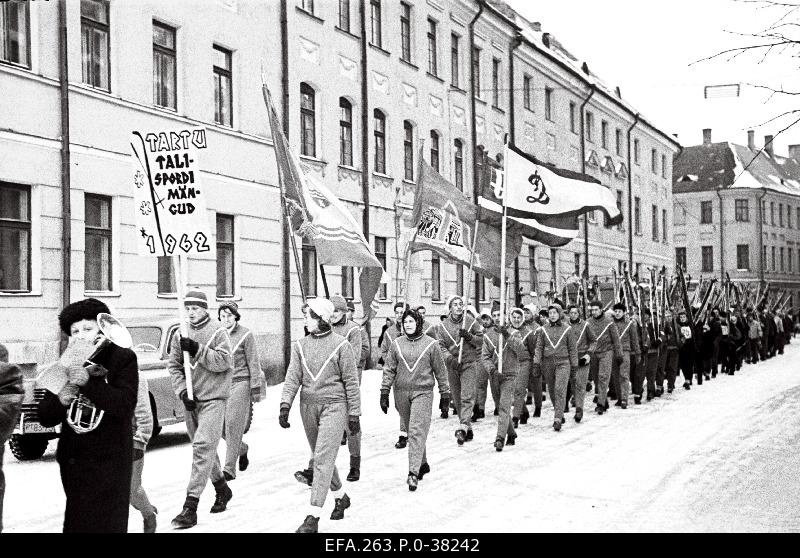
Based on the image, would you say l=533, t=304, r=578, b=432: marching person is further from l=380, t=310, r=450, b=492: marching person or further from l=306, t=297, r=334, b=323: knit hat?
l=306, t=297, r=334, b=323: knit hat

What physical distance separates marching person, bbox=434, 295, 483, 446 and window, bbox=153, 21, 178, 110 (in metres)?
7.04

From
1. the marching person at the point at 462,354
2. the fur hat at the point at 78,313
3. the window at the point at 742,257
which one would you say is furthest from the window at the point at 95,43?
the window at the point at 742,257

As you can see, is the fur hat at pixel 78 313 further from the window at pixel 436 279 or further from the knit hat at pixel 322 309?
the window at pixel 436 279

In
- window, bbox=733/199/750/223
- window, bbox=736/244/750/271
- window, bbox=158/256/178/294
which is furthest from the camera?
window, bbox=733/199/750/223

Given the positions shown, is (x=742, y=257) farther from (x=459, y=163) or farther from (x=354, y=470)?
(x=354, y=470)

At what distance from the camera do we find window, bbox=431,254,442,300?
95.0ft

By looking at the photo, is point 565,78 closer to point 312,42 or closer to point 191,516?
point 312,42

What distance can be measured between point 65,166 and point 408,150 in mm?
13627

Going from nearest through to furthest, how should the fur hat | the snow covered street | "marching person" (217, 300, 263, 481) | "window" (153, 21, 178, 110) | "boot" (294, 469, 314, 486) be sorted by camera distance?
1. the fur hat
2. the snow covered street
3. "boot" (294, 469, 314, 486)
4. "marching person" (217, 300, 263, 481)
5. "window" (153, 21, 178, 110)

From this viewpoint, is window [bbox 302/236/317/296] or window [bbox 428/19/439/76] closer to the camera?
window [bbox 302/236/317/296]

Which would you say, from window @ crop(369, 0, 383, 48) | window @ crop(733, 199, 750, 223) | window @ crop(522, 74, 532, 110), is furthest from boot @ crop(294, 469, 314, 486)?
window @ crop(733, 199, 750, 223)

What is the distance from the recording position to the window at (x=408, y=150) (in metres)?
28.0

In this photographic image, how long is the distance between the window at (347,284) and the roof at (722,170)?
194ft

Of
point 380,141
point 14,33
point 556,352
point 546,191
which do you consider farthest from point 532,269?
point 14,33
